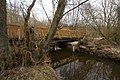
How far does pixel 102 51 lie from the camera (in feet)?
57.3

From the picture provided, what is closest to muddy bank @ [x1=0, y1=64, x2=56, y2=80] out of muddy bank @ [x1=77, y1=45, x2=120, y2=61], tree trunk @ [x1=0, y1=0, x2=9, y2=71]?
tree trunk @ [x1=0, y1=0, x2=9, y2=71]

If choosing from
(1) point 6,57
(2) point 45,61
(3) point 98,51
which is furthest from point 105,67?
(1) point 6,57

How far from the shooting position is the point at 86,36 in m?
23.7

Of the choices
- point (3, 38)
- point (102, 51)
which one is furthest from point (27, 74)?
point (102, 51)

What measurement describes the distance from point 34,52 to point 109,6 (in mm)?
17007

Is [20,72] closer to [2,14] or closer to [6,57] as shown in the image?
[6,57]

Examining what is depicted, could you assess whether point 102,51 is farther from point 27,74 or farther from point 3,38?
point 3,38

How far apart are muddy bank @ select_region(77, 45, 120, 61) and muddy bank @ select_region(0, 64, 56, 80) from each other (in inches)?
406

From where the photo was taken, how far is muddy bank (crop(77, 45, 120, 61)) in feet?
49.9

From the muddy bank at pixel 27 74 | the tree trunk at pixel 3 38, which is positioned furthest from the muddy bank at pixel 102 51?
the tree trunk at pixel 3 38

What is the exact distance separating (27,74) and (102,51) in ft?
43.7

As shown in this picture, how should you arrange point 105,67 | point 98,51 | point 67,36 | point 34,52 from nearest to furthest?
point 34,52 → point 105,67 → point 98,51 → point 67,36

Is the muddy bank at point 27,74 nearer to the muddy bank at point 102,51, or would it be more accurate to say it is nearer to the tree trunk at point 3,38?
the tree trunk at point 3,38

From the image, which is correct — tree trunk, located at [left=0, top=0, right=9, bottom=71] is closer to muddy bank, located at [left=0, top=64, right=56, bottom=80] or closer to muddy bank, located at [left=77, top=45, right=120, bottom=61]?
muddy bank, located at [left=0, top=64, right=56, bottom=80]
